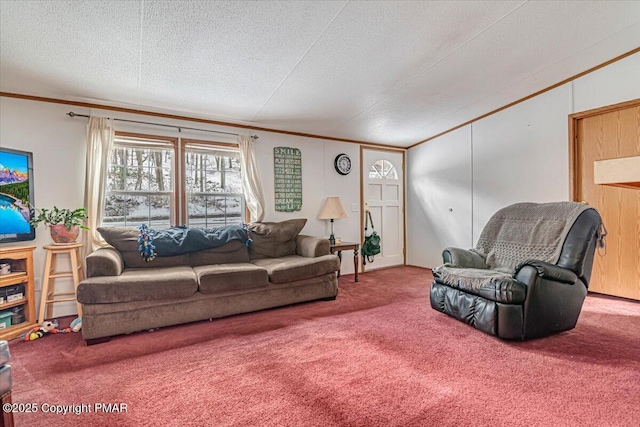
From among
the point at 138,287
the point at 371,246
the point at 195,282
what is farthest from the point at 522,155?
the point at 138,287

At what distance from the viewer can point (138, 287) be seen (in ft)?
7.93

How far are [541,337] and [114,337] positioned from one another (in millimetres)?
3457

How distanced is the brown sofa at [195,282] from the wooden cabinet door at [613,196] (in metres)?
3.13

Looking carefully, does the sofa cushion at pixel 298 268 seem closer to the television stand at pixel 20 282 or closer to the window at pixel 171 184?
the window at pixel 171 184

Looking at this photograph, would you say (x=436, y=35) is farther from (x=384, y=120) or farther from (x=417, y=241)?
(x=417, y=241)

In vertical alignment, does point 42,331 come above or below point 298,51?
below

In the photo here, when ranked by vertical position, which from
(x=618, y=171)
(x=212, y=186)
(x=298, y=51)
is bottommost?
(x=618, y=171)

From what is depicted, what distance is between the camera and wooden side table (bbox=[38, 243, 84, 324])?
104 inches

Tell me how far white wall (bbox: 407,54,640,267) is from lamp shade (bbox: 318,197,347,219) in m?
1.78

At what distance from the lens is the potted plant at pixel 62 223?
2.71m

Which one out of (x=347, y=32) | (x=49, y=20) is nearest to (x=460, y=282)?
(x=347, y=32)

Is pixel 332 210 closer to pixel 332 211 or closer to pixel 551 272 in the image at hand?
pixel 332 211

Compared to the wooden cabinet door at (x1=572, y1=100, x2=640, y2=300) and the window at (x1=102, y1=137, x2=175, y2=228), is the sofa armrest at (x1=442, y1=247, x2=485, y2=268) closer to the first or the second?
the wooden cabinet door at (x1=572, y1=100, x2=640, y2=300)

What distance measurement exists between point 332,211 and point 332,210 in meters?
0.02
